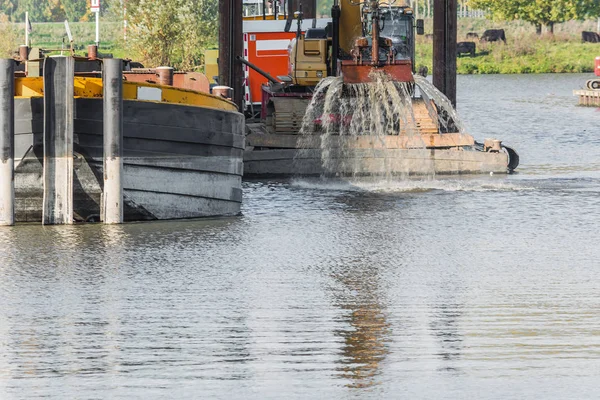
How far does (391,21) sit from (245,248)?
12705 mm

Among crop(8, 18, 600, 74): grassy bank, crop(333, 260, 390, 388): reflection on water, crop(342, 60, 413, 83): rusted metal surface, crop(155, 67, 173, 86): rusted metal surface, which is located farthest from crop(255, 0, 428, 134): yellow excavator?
crop(8, 18, 600, 74): grassy bank

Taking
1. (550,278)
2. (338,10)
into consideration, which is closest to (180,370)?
(550,278)

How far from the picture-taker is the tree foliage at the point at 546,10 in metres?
91.5

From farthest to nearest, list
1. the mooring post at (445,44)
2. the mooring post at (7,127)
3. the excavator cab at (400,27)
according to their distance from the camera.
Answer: the excavator cab at (400,27)
the mooring post at (445,44)
the mooring post at (7,127)

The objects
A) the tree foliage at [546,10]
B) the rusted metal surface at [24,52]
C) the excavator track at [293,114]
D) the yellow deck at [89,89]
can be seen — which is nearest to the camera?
the yellow deck at [89,89]

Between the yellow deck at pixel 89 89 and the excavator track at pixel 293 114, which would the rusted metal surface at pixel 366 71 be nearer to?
the excavator track at pixel 293 114

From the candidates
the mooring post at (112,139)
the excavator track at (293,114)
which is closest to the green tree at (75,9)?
the excavator track at (293,114)

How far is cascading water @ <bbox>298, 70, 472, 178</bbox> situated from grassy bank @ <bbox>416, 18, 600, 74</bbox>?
187 feet

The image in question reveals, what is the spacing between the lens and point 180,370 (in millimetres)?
9297

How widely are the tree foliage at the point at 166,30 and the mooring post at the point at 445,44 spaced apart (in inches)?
1046

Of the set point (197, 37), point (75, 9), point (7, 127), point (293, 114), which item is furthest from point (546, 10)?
point (7, 127)

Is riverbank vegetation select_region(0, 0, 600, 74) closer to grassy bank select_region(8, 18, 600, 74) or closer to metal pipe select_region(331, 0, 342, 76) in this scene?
grassy bank select_region(8, 18, 600, 74)

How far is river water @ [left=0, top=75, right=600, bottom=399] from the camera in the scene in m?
9.12

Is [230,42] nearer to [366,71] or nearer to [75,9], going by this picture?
[366,71]
